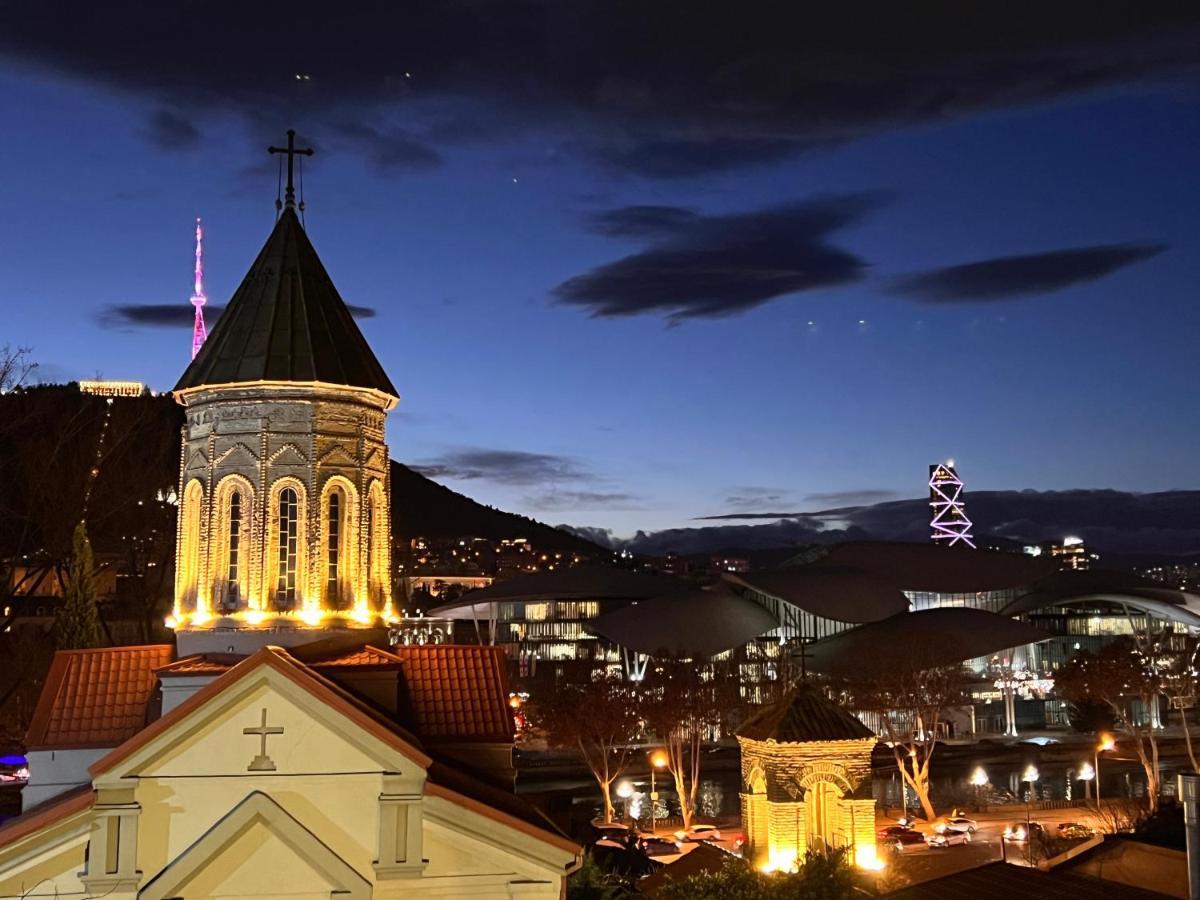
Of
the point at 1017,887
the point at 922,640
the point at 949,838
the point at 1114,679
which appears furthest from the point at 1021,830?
the point at 922,640

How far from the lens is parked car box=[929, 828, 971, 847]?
3403 centimetres

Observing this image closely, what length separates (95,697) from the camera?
14438mm

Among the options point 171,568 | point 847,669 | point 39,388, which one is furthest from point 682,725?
point 39,388

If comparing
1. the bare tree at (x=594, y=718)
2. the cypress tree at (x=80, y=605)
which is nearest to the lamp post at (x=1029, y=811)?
the bare tree at (x=594, y=718)

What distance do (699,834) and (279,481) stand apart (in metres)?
24.2

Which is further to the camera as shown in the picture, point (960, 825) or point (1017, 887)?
point (960, 825)

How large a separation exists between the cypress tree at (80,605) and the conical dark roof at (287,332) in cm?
1483

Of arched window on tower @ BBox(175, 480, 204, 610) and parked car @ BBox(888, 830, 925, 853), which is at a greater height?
arched window on tower @ BBox(175, 480, 204, 610)

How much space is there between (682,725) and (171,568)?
73.0 feet

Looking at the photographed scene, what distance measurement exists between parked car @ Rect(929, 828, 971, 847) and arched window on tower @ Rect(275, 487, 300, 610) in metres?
24.7

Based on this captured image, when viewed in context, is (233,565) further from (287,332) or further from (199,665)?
(287,332)

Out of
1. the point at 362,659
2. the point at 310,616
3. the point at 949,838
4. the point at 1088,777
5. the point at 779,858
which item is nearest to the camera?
the point at 362,659

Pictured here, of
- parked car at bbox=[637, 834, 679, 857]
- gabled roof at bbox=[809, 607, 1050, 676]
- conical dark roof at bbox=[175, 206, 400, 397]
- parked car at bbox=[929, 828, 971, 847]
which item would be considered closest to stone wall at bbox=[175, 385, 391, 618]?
conical dark roof at bbox=[175, 206, 400, 397]

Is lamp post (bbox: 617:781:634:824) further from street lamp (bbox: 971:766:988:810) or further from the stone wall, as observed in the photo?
the stone wall
